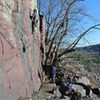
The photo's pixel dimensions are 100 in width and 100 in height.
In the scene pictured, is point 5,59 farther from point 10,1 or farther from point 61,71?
point 61,71

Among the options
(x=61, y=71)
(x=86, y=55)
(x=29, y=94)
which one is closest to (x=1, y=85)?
(x=29, y=94)

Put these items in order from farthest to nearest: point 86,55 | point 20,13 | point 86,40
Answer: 1. point 86,55
2. point 86,40
3. point 20,13

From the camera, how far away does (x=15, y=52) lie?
7750mm

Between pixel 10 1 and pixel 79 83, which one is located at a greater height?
pixel 10 1

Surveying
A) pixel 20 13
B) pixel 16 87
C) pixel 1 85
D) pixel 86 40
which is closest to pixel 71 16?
pixel 86 40

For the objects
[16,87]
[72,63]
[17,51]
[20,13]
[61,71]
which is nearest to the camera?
[16,87]

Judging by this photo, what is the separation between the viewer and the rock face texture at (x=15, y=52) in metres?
6.64

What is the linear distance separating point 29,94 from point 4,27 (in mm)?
3312

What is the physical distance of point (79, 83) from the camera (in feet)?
41.5

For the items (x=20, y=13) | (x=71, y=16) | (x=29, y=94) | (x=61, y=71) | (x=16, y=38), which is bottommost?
(x=29, y=94)

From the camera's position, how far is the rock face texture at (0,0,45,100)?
6.64 metres

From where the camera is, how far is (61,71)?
15961 millimetres

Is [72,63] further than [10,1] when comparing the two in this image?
Yes

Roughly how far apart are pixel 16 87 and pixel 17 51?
133 cm
